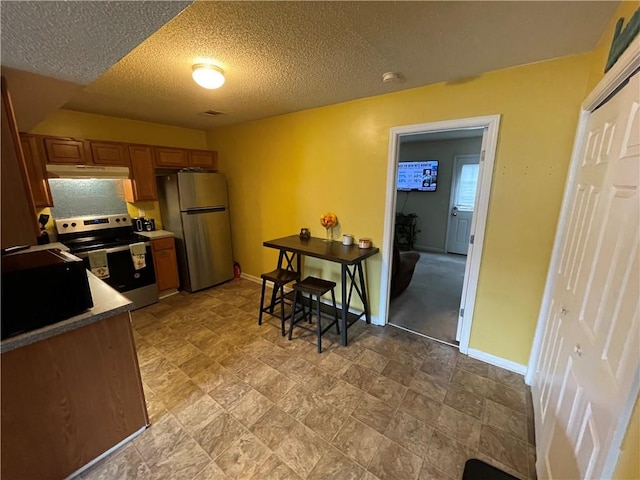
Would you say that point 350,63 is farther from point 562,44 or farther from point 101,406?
point 101,406

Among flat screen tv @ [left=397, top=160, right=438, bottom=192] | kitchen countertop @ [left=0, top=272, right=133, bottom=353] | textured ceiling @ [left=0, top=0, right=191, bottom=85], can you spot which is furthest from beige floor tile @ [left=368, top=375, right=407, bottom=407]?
flat screen tv @ [left=397, top=160, right=438, bottom=192]

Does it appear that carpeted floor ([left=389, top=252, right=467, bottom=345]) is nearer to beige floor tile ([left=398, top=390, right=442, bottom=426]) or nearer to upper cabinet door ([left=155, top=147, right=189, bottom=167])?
beige floor tile ([left=398, top=390, right=442, bottom=426])

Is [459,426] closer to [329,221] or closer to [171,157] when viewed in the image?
[329,221]

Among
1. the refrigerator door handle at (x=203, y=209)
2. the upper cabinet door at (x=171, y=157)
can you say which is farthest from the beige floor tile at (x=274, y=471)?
the upper cabinet door at (x=171, y=157)

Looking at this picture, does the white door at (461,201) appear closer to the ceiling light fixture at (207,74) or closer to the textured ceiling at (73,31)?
the ceiling light fixture at (207,74)

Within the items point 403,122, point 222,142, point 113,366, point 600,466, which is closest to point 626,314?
point 600,466

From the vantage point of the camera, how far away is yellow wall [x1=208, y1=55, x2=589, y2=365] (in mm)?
1846

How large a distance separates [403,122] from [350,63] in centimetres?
83

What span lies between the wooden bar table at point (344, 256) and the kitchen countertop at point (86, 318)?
5.05 ft

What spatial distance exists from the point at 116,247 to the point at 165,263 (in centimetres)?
64

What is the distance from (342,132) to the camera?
2848 millimetres

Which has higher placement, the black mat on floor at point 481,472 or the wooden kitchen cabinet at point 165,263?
the wooden kitchen cabinet at point 165,263

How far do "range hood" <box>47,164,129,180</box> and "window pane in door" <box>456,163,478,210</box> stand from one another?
5.86m

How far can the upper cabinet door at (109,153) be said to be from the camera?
3014 mm
